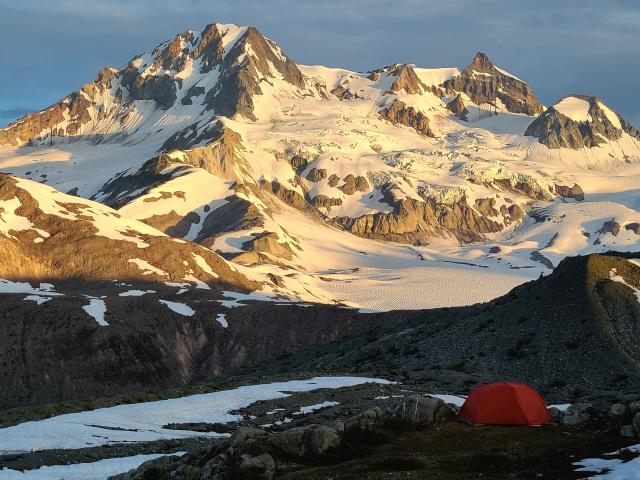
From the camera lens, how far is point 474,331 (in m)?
80.4

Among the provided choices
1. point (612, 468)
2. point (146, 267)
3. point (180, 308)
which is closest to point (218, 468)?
point (612, 468)

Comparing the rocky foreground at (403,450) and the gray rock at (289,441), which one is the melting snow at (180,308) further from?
the gray rock at (289,441)

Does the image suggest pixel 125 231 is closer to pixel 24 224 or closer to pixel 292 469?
pixel 24 224

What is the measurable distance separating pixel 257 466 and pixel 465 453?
7577 millimetres

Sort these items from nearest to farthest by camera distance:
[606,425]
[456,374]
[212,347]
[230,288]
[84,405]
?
1. [606,425]
2. [84,405]
3. [456,374]
4. [212,347]
5. [230,288]

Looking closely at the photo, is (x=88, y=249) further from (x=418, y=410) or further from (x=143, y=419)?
(x=418, y=410)

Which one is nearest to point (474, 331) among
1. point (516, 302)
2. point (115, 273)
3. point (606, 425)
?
point (516, 302)

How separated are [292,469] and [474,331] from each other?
5038 centimetres

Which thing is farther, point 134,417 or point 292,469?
point 134,417

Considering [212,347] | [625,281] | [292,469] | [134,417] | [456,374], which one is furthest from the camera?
[212,347]

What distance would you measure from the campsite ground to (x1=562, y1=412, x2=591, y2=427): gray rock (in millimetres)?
688

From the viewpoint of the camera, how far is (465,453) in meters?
32.4

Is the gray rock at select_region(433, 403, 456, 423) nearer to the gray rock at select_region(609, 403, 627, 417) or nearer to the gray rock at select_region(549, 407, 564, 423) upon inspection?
the gray rock at select_region(549, 407, 564, 423)

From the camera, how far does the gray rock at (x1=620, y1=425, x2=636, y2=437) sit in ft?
110
